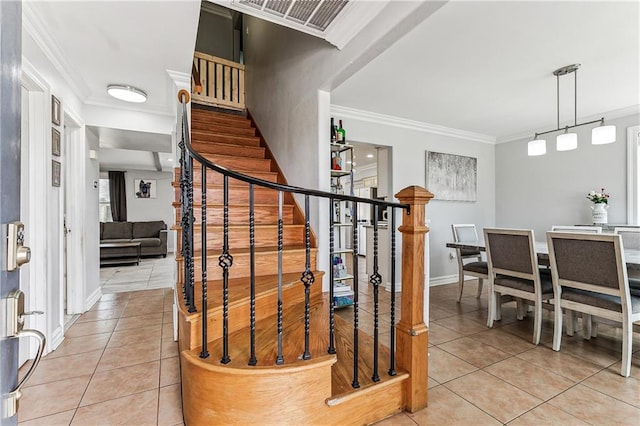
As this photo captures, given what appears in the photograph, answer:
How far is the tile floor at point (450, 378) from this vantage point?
5.23 ft

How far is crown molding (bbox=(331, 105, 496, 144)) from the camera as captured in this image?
3.92 metres

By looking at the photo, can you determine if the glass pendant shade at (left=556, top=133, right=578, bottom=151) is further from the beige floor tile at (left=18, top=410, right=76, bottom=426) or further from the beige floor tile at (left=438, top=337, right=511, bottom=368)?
the beige floor tile at (left=18, top=410, right=76, bottom=426)

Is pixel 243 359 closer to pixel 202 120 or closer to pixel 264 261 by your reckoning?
pixel 264 261

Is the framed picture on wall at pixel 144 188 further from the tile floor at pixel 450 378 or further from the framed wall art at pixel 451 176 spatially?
the framed wall art at pixel 451 176

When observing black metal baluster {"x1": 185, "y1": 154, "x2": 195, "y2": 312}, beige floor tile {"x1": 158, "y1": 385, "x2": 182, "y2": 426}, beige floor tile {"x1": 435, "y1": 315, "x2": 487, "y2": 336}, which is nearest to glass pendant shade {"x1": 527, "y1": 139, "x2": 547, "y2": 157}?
beige floor tile {"x1": 435, "y1": 315, "x2": 487, "y2": 336}

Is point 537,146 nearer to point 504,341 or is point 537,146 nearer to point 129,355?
point 504,341

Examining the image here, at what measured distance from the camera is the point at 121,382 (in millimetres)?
1904

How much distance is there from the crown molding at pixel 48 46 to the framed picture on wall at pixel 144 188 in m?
5.85

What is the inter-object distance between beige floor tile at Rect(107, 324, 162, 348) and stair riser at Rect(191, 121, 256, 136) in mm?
2296

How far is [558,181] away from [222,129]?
16.0 feet

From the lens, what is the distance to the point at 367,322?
2910 millimetres

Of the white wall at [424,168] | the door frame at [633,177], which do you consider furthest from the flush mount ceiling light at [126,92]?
the door frame at [633,177]

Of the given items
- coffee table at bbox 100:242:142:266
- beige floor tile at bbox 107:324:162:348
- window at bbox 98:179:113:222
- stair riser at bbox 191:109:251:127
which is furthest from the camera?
window at bbox 98:179:113:222

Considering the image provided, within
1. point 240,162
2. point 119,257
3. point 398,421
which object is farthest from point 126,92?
point 119,257
